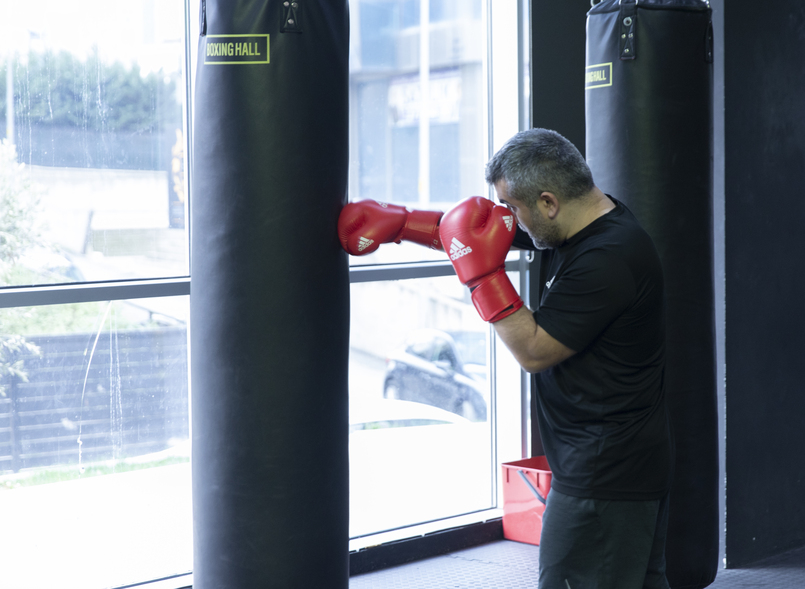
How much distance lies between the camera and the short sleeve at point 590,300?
59.5 inches

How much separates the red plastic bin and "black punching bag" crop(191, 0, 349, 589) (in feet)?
4.83

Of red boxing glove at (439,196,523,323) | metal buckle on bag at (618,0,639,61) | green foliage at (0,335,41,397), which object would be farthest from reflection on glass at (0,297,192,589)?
metal buckle on bag at (618,0,639,61)

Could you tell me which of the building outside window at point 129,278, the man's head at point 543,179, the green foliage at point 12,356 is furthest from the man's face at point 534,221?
the green foliage at point 12,356

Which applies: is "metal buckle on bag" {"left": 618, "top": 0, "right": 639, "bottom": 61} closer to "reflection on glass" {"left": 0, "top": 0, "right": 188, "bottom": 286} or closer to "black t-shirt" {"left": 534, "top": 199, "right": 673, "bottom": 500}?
"black t-shirt" {"left": 534, "top": 199, "right": 673, "bottom": 500}

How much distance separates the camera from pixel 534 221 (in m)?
1.64

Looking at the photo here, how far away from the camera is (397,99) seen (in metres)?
3.12

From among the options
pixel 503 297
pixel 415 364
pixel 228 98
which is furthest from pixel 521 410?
pixel 228 98

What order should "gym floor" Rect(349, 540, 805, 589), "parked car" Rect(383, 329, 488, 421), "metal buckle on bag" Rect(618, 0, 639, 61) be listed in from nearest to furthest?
"metal buckle on bag" Rect(618, 0, 639, 61), "gym floor" Rect(349, 540, 805, 589), "parked car" Rect(383, 329, 488, 421)

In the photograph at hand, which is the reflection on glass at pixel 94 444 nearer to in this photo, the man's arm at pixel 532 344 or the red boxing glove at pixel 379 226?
the red boxing glove at pixel 379 226

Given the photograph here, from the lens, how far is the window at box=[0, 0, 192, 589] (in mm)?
2379

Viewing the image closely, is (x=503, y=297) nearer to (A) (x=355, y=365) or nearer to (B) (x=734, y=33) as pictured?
(A) (x=355, y=365)

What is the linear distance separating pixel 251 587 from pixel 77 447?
1.10 m

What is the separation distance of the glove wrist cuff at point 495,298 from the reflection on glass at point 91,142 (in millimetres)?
1362

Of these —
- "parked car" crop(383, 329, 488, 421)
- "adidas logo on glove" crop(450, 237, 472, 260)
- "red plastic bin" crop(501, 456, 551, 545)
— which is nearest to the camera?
"adidas logo on glove" crop(450, 237, 472, 260)
